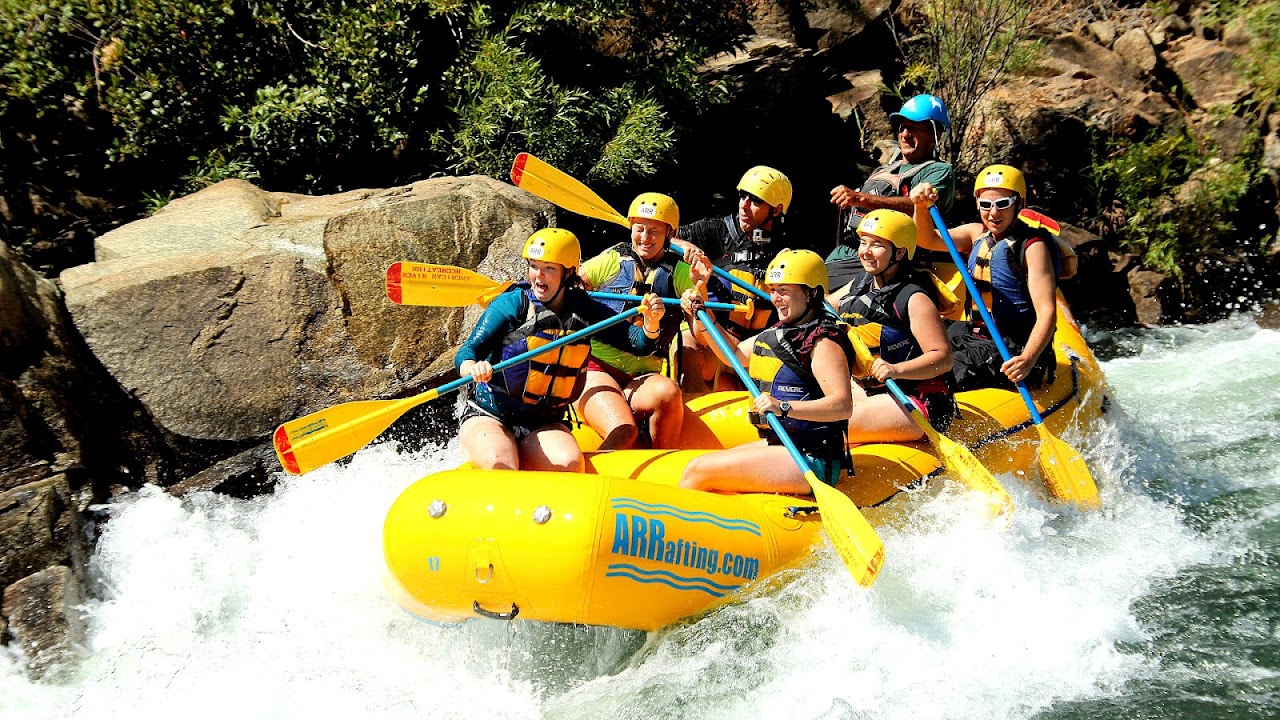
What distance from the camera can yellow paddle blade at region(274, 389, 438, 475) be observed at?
4414 mm

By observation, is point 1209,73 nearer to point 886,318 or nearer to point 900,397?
point 886,318

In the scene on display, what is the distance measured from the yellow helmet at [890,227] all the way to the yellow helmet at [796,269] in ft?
1.95

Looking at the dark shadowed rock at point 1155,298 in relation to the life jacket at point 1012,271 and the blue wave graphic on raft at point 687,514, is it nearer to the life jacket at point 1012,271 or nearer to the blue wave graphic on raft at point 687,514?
the life jacket at point 1012,271

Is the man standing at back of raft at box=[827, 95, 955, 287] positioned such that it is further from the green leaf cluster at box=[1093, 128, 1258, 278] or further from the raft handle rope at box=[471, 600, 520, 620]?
the green leaf cluster at box=[1093, 128, 1258, 278]

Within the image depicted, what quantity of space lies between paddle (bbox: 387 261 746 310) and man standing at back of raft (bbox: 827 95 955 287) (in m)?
0.92

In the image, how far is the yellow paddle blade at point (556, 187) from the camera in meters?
5.42

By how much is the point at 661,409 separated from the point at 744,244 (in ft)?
3.72

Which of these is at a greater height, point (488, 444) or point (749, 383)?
point (749, 383)

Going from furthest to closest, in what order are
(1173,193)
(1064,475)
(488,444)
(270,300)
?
(1173,193), (270,300), (1064,475), (488,444)

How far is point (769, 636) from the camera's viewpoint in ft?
13.7

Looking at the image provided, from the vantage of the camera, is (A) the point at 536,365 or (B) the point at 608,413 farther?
(B) the point at 608,413

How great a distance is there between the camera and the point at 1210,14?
426 inches

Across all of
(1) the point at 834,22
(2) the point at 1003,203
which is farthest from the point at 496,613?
(1) the point at 834,22

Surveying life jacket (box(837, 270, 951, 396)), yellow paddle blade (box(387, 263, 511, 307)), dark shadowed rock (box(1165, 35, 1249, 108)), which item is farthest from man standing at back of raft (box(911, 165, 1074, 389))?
dark shadowed rock (box(1165, 35, 1249, 108))
